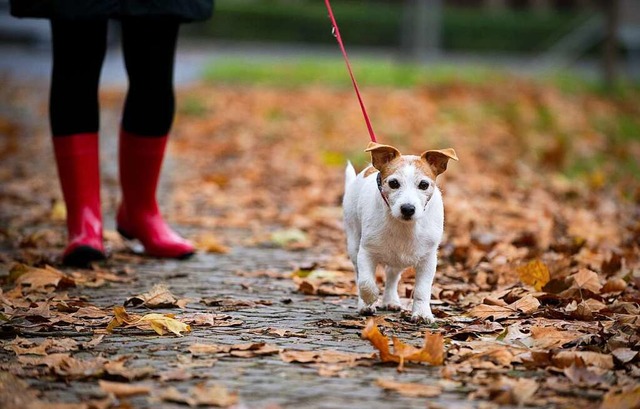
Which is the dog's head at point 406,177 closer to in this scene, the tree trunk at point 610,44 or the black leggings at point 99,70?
the black leggings at point 99,70

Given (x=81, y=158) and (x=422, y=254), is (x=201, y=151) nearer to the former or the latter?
(x=81, y=158)

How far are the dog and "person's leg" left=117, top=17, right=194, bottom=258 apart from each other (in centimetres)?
143

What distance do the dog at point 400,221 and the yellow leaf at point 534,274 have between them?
674 mm

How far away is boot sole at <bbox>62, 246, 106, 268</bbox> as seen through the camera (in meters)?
4.59

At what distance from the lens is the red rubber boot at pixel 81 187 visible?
4680mm

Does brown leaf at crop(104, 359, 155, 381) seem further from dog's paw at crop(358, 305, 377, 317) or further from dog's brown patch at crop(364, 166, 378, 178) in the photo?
dog's brown patch at crop(364, 166, 378, 178)

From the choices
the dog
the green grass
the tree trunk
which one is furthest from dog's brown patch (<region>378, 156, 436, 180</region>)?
the tree trunk

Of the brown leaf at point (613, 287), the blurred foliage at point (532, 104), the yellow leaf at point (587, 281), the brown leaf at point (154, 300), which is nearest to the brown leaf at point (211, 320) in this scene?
the brown leaf at point (154, 300)

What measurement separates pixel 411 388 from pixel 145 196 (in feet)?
8.12

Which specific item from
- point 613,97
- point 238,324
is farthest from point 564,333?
point 613,97

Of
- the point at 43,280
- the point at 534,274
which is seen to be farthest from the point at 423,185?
the point at 43,280

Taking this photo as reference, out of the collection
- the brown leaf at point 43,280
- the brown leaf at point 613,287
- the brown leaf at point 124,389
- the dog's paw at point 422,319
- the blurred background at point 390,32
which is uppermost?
the blurred background at point 390,32

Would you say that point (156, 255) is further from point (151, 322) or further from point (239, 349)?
point (239, 349)

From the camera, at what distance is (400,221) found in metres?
3.53
